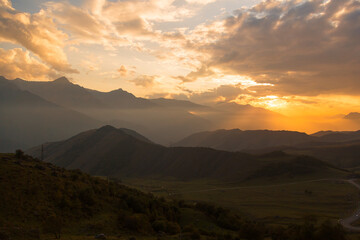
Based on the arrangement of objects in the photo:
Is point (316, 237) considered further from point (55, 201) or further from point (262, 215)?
point (262, 215)

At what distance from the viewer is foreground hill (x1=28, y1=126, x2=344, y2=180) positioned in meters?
133

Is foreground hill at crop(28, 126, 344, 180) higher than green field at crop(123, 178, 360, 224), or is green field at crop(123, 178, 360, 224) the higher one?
foreground hill at crop(28, 126, 344, 180)

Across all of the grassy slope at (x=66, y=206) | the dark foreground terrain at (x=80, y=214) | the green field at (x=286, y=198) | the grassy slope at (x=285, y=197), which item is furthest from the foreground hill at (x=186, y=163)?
the grassy slope at (x=66, y=206)

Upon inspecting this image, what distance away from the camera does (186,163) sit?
172375 millimetres

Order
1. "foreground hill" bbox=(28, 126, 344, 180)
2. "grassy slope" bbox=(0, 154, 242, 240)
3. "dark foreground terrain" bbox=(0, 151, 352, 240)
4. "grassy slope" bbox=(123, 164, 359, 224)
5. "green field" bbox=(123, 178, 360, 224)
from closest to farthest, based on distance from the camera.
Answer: "dark foreground terrain" bbox=(0, 151, 352, 240) → "grassy slope" bbox=(0, 154, 242, 240) → "green field" bbox=(123, 178, 360, 224) → "grassy slope" bbox=(123, 164, 359, 224) → "foreground hill" bbox=(28, 126, 344, 180)

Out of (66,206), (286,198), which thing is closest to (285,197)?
(286,198)

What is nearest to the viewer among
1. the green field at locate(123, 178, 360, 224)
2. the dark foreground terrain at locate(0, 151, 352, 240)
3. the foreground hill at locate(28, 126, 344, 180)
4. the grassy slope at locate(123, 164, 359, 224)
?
the dark foreground terrain at locate(0, 151, 352, 240)

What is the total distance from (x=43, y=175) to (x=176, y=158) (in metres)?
144

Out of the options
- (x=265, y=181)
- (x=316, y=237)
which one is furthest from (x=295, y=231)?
(x=265, y=181)

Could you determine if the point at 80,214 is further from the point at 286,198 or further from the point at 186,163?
the point at 186,163

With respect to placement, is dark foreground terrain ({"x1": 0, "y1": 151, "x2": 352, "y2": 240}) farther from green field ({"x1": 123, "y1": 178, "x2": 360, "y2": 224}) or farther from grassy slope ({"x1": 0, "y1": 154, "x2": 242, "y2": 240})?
green field ({"x1": 123, "y1": 178, "x2": 360, "y2": 224})

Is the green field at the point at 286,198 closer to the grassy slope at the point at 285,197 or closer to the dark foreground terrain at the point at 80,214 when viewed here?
the grassy slope at the point at 285,197

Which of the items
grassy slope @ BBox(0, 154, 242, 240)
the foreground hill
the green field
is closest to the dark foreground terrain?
grassy slope @ BBox(0, 154, 242, 240)

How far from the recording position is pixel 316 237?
99.9 feet
